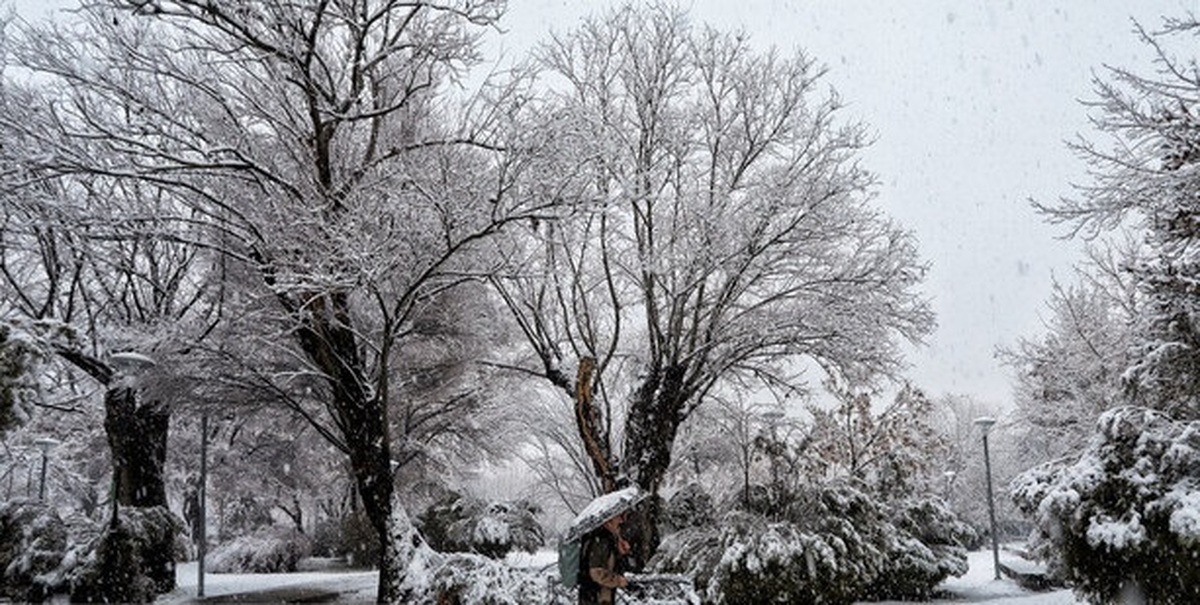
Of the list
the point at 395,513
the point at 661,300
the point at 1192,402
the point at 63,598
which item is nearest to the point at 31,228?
the point at 63,598

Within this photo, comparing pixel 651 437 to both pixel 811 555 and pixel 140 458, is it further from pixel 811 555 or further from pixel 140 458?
pixel 140 458

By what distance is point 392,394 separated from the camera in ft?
62.0

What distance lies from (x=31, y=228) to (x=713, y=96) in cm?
1206

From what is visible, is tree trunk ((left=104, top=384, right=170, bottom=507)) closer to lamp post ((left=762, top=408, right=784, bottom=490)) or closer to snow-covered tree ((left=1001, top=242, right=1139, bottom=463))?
lamp post ((left=762, top=408, right=784, bottom=490))

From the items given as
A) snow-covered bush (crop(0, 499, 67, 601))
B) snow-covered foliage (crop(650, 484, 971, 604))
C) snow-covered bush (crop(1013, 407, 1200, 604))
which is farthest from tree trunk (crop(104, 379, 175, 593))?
snow-covered bush (crop(1013, 407, 1200, 604))

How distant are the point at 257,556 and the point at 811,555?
59.3ft

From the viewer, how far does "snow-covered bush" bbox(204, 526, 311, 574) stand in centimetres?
2456

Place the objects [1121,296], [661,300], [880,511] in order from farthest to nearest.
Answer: [1121,296] → [661,300] → [880,511]

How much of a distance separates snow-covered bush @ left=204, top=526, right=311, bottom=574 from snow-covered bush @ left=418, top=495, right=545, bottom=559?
17.6ft

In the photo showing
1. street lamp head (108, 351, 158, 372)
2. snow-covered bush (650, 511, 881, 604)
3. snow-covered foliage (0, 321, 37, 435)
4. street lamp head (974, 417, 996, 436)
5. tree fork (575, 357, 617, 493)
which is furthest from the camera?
street lamp head (974, 417, 996, 436)

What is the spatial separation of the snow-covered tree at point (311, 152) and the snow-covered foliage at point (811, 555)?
4521 millimetres

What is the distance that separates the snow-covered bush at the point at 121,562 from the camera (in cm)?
1376

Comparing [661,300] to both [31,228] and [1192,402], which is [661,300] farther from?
[31,228]

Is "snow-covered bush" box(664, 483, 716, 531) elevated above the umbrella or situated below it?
below
